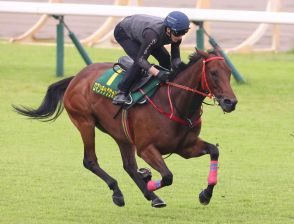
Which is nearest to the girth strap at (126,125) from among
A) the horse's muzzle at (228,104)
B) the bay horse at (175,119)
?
the bay horse at (175,119)

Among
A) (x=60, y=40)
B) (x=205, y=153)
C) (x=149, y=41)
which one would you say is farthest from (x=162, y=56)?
(x=60, y=40)

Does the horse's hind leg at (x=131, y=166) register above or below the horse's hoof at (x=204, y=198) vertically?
below

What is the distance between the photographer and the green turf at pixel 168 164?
31.1 feet

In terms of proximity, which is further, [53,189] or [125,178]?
[125,178]

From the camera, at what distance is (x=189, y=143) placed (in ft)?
30.1

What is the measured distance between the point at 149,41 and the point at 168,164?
130 inches

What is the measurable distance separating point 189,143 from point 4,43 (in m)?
14.0

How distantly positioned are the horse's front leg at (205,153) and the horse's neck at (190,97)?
336mm

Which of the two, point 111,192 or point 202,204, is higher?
point 202,204

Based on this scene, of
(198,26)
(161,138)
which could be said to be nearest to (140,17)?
(161,138)

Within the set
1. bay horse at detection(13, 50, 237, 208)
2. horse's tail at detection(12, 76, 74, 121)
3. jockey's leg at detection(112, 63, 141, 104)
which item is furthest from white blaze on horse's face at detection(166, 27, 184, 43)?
horse's tail at detection(12, 76, 74, 121)

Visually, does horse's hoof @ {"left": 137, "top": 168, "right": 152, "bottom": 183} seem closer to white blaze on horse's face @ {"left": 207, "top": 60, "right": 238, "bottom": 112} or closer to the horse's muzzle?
white blaze on horse's face @ {"left": 207, "top": 60, "right": 238, "bottom": 112}

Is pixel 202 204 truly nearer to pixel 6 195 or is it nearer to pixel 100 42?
pixel 6 195

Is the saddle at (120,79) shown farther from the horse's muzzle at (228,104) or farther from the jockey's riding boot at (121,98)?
the horse's muzzle at (228,104)
